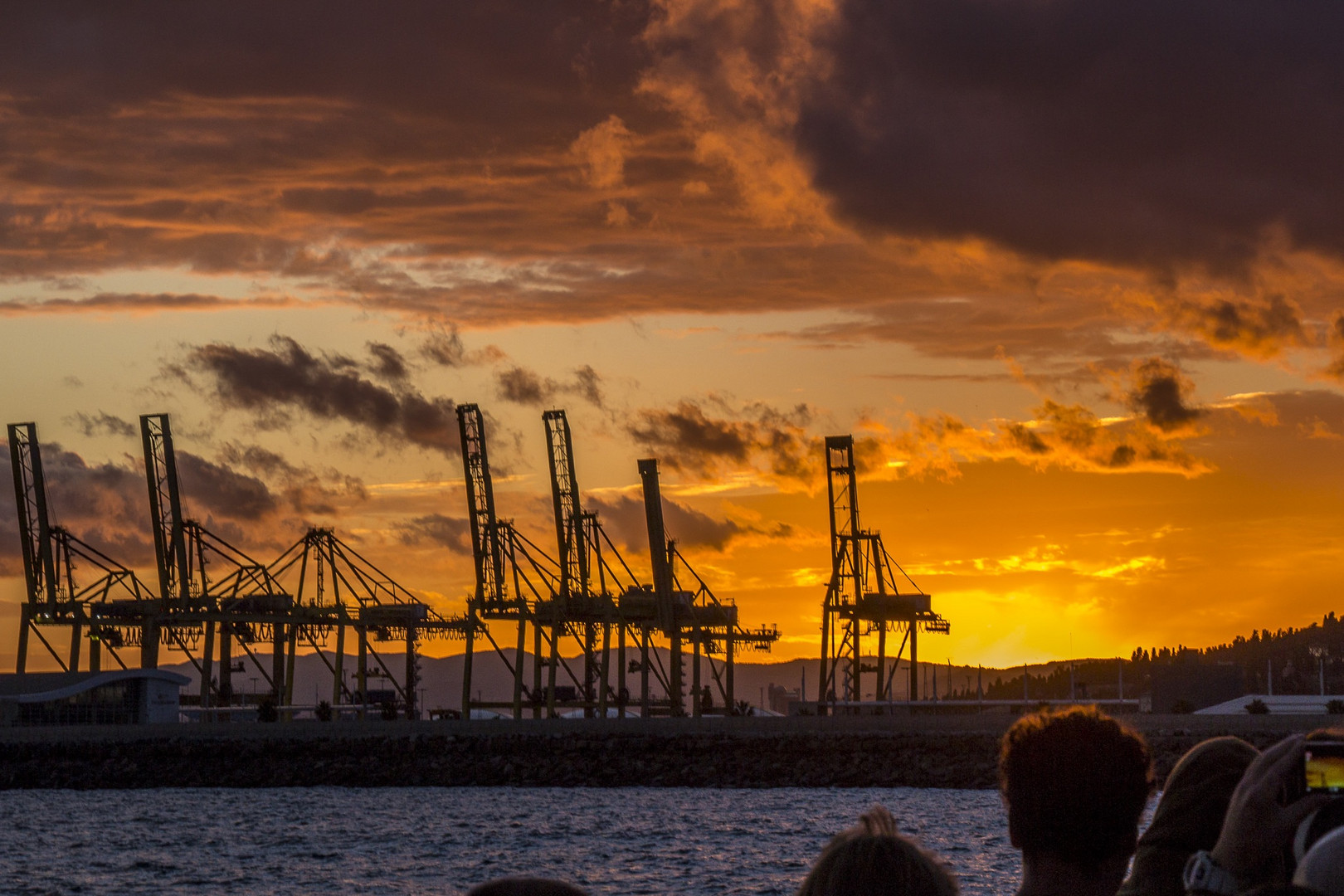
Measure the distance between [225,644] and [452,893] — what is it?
77.9 meters

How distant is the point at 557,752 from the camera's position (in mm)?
81750

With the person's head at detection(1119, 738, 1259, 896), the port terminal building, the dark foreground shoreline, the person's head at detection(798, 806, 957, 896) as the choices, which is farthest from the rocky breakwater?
the person's head at detection(798, 806, 957, 896)

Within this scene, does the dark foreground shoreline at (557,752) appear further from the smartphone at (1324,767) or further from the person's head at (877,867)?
the person's head at (877,867)

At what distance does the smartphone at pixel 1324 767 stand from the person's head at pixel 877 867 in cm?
151

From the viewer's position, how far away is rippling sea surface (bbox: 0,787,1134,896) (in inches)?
1499

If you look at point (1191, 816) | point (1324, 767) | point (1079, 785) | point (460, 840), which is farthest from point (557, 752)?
point (1324, 767)

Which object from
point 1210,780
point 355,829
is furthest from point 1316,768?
point 355,829

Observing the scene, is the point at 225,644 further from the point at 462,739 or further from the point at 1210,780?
the point at 1210,780

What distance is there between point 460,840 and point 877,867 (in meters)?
45.4

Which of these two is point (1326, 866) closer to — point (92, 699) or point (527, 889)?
point (527, 889)

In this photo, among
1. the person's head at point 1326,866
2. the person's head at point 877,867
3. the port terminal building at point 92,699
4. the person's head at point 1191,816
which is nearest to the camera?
the person's head at point 877,867

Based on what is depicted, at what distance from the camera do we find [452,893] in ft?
118

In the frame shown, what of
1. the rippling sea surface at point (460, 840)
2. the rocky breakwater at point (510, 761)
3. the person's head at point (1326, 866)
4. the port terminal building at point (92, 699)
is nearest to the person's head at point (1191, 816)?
the person's head at point (1326, 866)

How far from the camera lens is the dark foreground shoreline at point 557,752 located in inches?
2872
